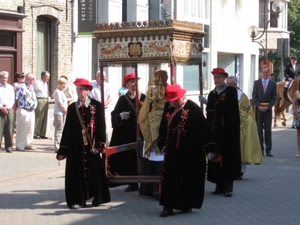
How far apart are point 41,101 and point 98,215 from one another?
35.5ft

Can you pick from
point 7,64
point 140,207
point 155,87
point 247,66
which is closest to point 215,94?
point 155,87

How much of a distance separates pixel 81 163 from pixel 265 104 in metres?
7.83

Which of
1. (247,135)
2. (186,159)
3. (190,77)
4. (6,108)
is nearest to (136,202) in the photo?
(186,159)

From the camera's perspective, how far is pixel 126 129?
12.5m

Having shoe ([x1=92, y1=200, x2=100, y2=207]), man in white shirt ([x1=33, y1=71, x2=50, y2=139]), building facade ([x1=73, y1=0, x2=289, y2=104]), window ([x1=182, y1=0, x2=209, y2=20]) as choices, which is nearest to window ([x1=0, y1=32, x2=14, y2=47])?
man in white shirt ([x1=33, y1=71, x2=50, y2=139])

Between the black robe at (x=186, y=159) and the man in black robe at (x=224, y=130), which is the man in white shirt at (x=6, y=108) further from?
the black robe at (x=186, y=159)

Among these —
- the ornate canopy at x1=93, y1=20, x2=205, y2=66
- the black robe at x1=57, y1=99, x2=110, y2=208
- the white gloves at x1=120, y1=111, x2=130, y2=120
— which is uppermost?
the ornate canopy at x1=93, y1=20, x2=205, y2=66

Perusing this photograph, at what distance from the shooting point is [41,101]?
21016mm

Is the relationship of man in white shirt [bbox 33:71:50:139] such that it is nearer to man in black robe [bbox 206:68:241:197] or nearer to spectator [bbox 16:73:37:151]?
spectator [bbox 16:73:37:151]

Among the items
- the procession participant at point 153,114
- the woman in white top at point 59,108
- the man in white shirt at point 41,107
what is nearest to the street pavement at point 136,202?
the procession participant at point 153,114

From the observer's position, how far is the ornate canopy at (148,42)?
1153cm

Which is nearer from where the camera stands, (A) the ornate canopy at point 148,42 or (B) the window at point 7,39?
(A) the ornate canopy at point 148,42

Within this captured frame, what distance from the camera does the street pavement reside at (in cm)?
1023

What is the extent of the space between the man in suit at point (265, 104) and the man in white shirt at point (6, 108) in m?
5.42
